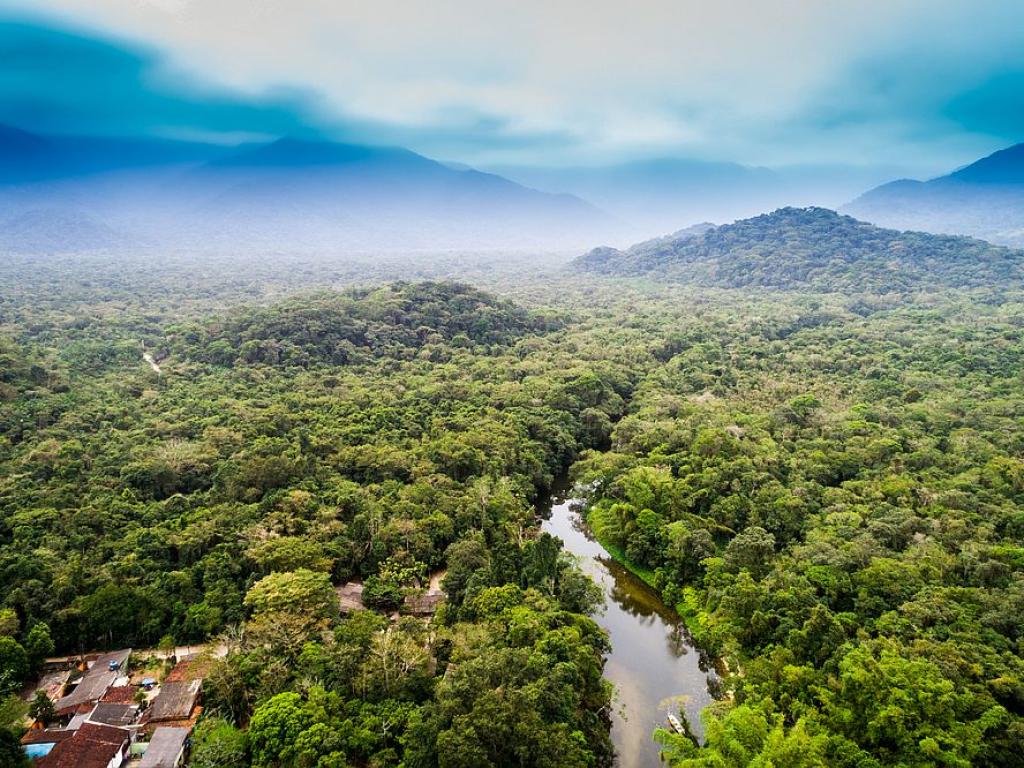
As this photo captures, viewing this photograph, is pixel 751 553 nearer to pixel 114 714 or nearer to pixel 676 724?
pixel 676 724

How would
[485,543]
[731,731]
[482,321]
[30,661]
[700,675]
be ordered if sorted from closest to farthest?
[731,731] < [30,661] < [700,675] < [485,543] < [482,321]

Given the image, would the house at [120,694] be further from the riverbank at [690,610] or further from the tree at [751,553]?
the tree at [751,553]

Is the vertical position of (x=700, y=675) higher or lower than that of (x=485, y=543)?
lower

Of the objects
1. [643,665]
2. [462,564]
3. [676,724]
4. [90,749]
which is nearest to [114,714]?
[90,749]

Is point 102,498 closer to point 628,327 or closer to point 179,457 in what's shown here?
point 179,457

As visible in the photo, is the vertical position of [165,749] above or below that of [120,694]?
above

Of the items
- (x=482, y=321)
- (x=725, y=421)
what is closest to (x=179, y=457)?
(x=725, y=421)

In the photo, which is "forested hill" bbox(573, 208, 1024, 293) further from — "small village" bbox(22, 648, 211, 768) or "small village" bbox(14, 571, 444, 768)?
"small village" bbox(22, 648, 211, 768)

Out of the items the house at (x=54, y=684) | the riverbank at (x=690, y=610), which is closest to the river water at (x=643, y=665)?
the riverbank at (x=690, y=610)
